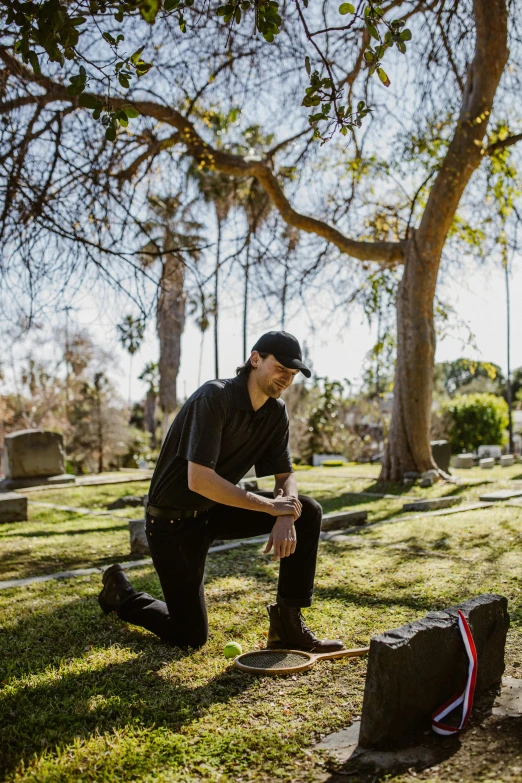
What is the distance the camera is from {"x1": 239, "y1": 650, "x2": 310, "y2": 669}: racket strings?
335 cm

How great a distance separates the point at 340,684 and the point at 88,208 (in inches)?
191

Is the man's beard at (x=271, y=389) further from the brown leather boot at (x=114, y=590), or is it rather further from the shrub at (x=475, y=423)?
the shrub at (x=475, y=423)

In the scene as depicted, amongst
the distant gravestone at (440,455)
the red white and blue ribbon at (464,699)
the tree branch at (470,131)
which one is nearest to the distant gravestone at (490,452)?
the distant gravestone at (440,455)

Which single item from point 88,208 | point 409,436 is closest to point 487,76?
point 409,436

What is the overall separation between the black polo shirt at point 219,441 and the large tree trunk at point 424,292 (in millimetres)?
8666

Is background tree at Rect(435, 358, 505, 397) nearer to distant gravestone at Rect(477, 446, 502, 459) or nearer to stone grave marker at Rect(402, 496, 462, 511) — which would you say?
distant gravestone at Rect(477, 446, 502, 459)

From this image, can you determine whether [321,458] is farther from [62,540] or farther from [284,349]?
[284,349]

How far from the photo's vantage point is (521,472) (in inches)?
589

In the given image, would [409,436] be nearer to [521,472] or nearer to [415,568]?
[521,472]

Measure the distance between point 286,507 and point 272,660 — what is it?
788 millimetres

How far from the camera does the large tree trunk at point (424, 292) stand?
11.3 metres

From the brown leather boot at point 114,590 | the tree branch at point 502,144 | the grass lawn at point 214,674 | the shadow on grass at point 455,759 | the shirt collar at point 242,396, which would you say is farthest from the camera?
the tree branch at point 502,144

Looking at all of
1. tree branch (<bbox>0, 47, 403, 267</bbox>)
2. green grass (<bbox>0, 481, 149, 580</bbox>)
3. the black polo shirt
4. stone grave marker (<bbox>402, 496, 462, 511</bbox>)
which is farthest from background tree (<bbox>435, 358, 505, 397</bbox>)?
the black polo shirt

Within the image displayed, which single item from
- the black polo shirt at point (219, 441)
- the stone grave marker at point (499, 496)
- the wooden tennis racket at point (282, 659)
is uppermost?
the black polo shirt at point (219, 441)
